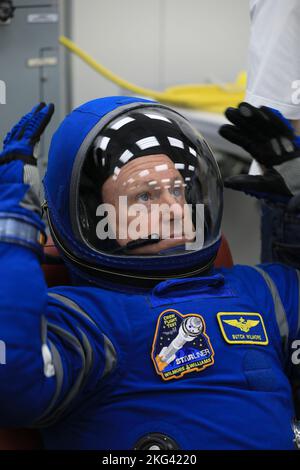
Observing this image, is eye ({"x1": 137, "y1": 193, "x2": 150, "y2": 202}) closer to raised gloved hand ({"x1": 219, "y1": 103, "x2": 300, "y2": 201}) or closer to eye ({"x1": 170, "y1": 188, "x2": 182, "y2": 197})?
eye ({"x1": 170, "y1": 188, "x2": 182, "y2": 197})

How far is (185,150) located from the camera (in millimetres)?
1056

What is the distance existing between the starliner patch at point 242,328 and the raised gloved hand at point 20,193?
0.33 metres

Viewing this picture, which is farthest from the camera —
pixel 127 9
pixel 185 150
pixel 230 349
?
pixel 127 9

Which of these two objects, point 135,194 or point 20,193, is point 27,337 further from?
point 135,194

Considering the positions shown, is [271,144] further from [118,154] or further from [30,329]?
[30,329]

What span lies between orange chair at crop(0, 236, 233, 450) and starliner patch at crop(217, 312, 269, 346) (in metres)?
0.26

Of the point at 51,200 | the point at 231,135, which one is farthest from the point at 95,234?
the point at 231,135

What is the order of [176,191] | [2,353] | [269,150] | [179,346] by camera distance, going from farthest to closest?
[269,150]
[176,191]
[179,346]
[2,353]

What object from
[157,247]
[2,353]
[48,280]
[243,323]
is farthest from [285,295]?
[2,353]

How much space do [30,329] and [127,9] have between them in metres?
2.71

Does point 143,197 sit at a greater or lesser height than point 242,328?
greater

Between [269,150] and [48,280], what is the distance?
1.53 ft

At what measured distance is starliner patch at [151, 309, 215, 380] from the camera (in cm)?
90

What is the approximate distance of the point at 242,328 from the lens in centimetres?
97
